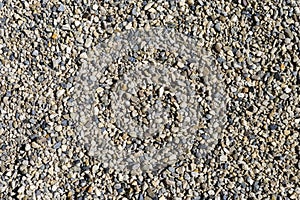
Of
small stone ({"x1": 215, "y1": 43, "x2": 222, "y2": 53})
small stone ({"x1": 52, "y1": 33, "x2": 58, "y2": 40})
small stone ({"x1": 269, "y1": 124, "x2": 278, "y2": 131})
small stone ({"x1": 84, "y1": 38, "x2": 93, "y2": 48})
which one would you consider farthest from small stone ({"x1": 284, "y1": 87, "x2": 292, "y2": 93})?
small stone ({"x1": 52, "y1": 33, "x2": 58, "y2": 40})

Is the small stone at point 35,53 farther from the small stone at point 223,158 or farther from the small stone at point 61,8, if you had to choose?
the small stone at point 223,158

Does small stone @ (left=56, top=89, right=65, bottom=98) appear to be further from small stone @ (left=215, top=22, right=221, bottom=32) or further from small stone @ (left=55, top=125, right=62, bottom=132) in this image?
small stone @ (left=215, top=22, right=221, bottom=32)

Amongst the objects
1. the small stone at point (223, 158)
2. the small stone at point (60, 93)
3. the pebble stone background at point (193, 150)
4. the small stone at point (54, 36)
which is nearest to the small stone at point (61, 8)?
the pebble stone background at point (193, 150)

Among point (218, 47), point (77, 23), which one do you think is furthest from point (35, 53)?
point (218, 47)

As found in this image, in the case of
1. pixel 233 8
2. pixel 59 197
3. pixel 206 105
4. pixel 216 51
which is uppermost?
pixel 233 8

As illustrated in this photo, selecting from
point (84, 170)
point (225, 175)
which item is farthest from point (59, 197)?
point (225, 175)

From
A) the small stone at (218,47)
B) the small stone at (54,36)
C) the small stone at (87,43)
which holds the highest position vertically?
the small stone at (54,36)

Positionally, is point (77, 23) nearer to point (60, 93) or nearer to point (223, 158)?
point (60, 93)

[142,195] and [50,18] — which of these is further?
[50,18]

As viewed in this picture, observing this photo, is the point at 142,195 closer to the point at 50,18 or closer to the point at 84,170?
the point at 84,170
